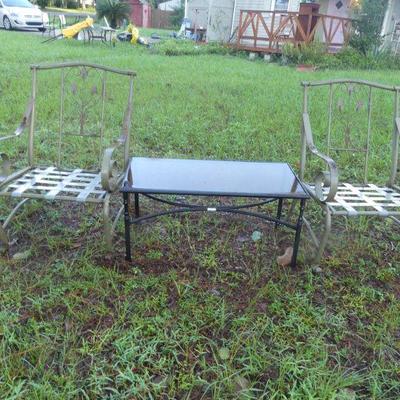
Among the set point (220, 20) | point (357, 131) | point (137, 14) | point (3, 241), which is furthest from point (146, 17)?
point (3, 241)

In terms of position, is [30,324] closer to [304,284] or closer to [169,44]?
[304,284]

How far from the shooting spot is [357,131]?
414 centimetres

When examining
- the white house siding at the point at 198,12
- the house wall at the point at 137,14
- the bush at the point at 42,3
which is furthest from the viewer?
the house wall at the point at 137,14

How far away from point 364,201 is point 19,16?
1588cm

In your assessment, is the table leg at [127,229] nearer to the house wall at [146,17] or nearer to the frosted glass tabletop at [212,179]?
the frosted glass tabletop at [212,179]

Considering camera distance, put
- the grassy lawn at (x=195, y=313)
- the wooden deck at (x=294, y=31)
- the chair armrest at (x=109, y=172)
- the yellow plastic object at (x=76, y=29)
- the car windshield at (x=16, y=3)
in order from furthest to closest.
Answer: the car windshield at (x=16, y=3), the yellow plastic object at (x=76, y=29), the wooden deck at (x=294, y=31), the chair armrest at (x=109, y=172), the grassy lawn at (x=195, y=313)

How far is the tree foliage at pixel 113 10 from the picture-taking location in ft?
52.3

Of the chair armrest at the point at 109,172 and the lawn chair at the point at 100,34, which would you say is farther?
Result: the lawn chair at the point at 100,34

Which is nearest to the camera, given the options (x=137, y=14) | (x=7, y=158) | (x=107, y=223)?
(x=107, y=223)

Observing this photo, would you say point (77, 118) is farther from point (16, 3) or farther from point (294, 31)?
point (16, 3)

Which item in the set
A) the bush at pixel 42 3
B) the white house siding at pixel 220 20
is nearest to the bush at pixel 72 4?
the bush at pixel 42 3

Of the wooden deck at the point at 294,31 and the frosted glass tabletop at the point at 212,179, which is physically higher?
the wooden deck at the point at 294,31

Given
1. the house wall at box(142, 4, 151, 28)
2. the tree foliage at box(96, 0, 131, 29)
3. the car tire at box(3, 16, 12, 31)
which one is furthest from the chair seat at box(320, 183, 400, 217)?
the house wall at box(142, 4, 151, 28)

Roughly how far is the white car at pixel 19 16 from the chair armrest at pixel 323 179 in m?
15.4
